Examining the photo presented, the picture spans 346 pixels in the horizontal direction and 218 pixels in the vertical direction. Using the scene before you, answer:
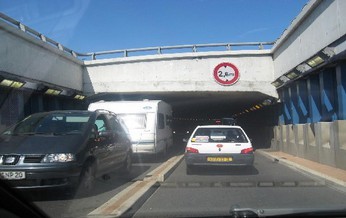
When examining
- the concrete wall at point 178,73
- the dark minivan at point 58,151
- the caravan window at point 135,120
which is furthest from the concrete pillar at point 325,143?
the concrete wall at point 178,73

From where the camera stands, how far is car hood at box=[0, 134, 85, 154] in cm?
811

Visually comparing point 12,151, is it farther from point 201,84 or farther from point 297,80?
point 201,84

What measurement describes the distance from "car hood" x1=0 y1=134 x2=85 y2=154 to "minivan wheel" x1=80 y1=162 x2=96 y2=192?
507 mm

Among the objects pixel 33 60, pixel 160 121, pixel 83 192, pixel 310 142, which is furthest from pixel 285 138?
pixel 83 192

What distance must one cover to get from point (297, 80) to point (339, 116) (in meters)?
4.81

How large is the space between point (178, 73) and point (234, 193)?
612 inches

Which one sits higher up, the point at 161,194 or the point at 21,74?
the point at 21,74

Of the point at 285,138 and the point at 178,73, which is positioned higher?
the point at 178,73

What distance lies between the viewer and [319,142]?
15188 millimetres

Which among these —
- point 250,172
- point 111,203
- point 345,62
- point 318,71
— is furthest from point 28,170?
point 318,71

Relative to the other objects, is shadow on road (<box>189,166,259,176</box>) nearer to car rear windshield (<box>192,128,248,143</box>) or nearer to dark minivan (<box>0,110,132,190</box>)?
car rear windshield (<box>192,128,248,143</box>)

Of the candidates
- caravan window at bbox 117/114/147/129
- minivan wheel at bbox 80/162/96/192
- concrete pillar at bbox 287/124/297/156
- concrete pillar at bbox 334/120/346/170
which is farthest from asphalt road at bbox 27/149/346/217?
concrete pillar at bbox 287/124/297/156

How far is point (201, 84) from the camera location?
24.0m

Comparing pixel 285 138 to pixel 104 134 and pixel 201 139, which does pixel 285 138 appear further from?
pixel 104 134
